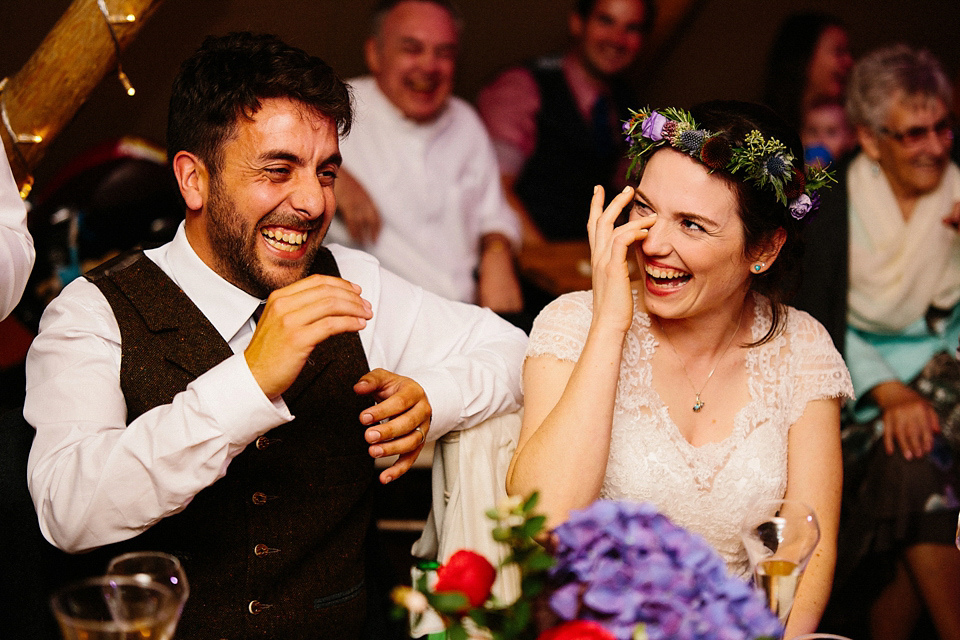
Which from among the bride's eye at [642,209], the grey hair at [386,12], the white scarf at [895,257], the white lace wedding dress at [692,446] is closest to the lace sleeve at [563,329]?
the white lace wedding dress at [692,446]

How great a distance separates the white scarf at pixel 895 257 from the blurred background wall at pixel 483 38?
2.01 m

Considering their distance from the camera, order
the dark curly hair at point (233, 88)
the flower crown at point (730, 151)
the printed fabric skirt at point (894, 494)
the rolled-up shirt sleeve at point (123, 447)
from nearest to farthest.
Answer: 1. the rolled-up shirt sleeve at point (123, 447)
2. the dark curly hair at point (233, 88)
3. the flower crown at point (730, 151)
4. the printed fabric skirt at point (894, 494)

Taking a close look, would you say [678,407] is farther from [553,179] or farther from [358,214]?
[553,179]

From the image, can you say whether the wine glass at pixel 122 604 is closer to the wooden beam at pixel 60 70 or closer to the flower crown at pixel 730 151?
the flower crown at pixel 730 151

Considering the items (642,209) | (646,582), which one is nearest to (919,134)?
(642,209)

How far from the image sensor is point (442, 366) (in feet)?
5.88

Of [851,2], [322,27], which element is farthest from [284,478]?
[851,2]

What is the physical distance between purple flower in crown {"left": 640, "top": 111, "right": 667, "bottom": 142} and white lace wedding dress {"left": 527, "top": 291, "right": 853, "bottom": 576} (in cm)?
36

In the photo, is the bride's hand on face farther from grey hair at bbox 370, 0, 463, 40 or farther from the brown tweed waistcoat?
grey hair at bbox 370, 0, 463, 40

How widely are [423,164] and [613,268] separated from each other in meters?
2.09

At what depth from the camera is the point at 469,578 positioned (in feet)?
2.83

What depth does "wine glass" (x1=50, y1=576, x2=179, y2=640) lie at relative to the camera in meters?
0.91

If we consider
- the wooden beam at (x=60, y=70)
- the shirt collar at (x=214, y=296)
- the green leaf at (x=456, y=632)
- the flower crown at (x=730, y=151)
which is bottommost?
the green leaf at (x=456, y=632)

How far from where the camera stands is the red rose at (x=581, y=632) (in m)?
0.82
